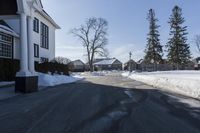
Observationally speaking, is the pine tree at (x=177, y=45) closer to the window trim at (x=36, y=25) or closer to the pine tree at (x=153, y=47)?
the pine tree at (x=153, y=47)

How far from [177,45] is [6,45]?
56.8 metres

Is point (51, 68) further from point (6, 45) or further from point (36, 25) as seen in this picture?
point (6, 45)

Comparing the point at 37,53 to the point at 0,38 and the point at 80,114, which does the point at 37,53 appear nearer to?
the point at 0,38

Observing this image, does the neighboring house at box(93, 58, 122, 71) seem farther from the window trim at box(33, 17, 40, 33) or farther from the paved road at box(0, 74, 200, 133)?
the paved road at box(0, 74, 200, 133)

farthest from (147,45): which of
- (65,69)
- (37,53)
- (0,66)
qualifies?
(0,66)

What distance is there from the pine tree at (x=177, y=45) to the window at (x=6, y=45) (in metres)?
55.3

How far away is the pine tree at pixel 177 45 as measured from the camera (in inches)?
3234

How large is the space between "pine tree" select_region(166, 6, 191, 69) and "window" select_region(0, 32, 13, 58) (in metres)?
55.3

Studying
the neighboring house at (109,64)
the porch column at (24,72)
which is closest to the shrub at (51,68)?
the porch column at (24,72)

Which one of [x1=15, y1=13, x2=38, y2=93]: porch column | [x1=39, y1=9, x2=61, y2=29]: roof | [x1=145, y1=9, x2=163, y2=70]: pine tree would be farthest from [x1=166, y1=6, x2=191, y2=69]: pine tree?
[x1=15, y1=13, x2=38, y2=93]: porch column

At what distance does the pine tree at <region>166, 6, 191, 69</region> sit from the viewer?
82.1m

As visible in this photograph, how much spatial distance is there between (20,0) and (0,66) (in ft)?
26.7

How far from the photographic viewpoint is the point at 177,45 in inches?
3238

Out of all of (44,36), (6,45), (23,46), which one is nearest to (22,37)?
(23,46)
